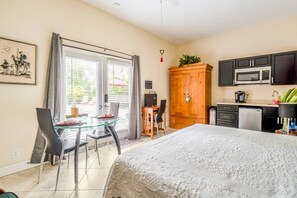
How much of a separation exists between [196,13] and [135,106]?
2.56 m

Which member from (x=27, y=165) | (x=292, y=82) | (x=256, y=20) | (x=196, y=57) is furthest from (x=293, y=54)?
(x=27, y=165)

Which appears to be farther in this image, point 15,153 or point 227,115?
point 227,115

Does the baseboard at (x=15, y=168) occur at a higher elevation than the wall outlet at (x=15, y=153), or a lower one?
lower

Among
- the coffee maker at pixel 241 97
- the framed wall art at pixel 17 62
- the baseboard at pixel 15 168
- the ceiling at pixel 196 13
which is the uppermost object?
the ceiling at pixel 196 13

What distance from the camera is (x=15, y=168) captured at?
2.20 m

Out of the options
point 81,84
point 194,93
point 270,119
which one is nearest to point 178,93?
point 194,93

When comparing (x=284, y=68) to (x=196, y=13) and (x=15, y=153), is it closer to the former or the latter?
(x=196, y=13)

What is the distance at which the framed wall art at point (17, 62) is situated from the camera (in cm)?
209

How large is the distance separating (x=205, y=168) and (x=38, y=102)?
260 centimetres

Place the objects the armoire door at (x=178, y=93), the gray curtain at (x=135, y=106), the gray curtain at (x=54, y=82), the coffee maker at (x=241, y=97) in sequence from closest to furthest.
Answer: the gray curtain at (x=54, y=82) → the gray curtain at (x=135, y=106) → the coffee maker at (x=241, y=97) → the armoire door at (x=178, y=93)

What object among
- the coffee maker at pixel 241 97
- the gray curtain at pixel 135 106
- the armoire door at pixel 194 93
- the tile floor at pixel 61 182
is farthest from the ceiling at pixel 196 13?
the tile floor at pixel 61 182

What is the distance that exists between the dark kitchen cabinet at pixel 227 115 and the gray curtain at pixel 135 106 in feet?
7.12

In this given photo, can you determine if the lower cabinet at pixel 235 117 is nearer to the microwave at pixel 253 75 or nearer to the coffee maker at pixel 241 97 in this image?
the coffee maker at pixel 241 97

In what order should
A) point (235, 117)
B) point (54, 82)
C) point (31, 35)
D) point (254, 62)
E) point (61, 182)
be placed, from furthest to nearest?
point (235, 117) → point (254, 62) → point (54, 82) → point (31, 35) → point (61, 182)
